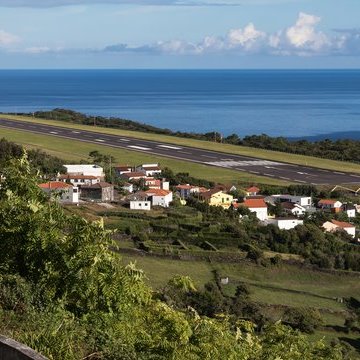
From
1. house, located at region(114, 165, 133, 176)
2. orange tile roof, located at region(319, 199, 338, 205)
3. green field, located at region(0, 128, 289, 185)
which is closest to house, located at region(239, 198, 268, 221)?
orange tile roof, located at region(319, 199, 338, 205)

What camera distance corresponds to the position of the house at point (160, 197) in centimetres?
4384

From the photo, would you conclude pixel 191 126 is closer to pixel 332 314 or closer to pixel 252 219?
pixel 252 219

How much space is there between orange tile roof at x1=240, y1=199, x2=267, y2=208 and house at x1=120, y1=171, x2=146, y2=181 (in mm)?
8554

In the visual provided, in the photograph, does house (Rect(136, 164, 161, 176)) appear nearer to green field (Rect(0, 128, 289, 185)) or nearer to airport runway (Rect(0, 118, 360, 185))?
green field (Rect(0, 128, 289, 185))

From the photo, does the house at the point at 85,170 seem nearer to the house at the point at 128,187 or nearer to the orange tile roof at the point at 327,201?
the house at the point at 128,187

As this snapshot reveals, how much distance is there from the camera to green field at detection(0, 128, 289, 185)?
53125 mm

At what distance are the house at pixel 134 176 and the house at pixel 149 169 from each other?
1.73 feet

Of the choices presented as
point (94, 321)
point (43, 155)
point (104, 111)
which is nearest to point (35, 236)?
point (94, 321)

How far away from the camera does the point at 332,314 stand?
1019 inches

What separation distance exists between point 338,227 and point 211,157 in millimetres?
24066

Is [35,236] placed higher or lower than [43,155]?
higher

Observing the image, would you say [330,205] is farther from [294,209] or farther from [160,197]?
[160,197]

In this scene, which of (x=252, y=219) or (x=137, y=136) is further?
(x=137, y=136)

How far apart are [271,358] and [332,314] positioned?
58.9 ft
